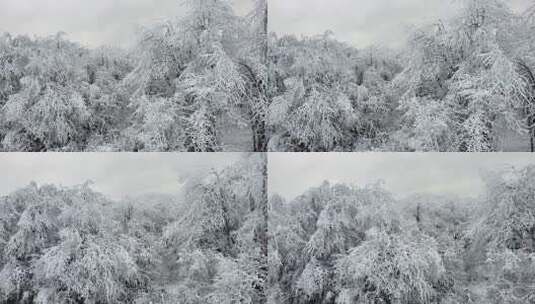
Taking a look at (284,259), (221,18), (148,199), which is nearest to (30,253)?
(148,199)

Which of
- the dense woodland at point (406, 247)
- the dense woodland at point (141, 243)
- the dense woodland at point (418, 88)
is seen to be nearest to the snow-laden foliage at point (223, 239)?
the dense woodland at point (141, 243)

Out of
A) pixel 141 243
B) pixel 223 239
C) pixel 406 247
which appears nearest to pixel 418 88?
pixel 406 247

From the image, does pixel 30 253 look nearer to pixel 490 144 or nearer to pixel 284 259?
pixel 284 259

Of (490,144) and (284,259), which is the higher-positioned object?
(490,144)

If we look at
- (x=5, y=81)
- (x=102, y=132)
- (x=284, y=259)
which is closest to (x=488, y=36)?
(x=284, y=259)

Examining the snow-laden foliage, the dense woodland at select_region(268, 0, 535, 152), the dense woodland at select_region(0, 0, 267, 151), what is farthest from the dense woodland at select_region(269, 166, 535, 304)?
the dense woodland at select_region(0, 0, 267, 151)

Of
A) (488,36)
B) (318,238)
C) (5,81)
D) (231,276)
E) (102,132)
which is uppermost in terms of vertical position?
(488,36)
